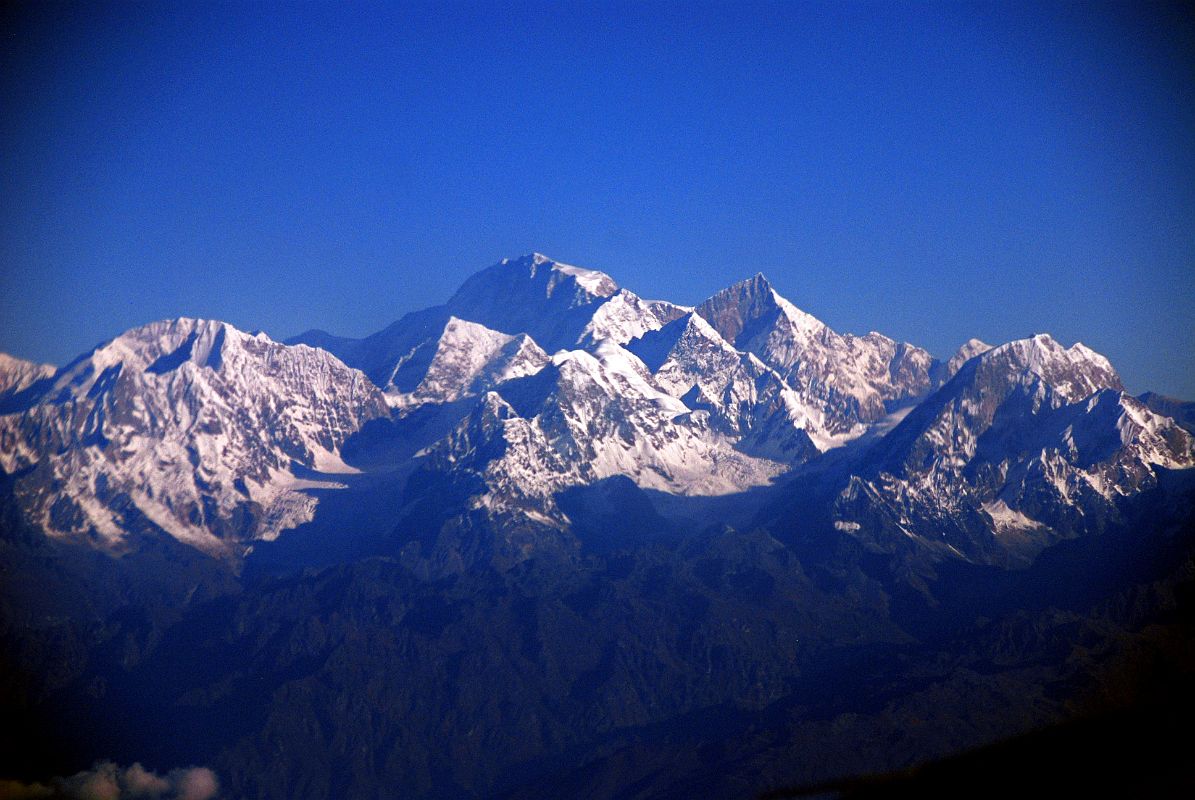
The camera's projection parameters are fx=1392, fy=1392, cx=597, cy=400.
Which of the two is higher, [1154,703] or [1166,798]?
[1154,703]

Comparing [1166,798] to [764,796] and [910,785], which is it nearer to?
[910,785]

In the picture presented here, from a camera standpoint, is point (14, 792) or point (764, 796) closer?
point (764, 796)

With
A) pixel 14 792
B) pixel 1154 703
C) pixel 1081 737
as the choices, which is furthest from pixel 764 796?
pixel 14 792

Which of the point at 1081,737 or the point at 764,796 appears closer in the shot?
the point at 764,796

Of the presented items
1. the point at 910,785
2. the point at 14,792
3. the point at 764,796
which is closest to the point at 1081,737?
the point at 910,785

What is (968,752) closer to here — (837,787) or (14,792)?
(837,787)

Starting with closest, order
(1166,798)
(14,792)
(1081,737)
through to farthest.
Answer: (1166,798)
(1081,737)
(14,792)

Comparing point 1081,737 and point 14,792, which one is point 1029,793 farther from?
point 14,792

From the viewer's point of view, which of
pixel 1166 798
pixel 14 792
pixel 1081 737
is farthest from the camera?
pixel 14 792
